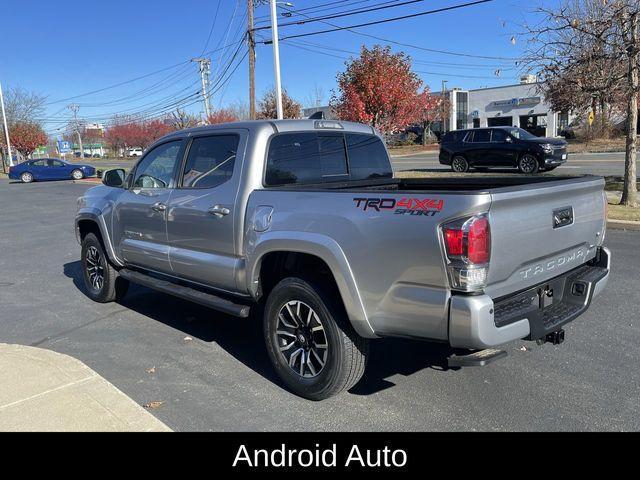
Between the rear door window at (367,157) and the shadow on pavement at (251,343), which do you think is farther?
the rear door window at (367,157)

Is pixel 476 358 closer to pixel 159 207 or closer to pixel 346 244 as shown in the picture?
pixel 346 244

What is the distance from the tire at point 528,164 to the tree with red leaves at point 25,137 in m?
49.9

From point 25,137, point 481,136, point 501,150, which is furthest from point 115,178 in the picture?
point 25,137

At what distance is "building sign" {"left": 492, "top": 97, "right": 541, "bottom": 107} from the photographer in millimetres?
53294

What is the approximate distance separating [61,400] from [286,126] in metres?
2.64

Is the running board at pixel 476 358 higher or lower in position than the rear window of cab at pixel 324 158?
lower

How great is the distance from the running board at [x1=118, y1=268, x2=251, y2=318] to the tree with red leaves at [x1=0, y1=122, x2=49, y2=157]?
182 ft

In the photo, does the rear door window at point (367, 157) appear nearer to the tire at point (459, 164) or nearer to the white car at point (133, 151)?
the tire at point (459, 164)

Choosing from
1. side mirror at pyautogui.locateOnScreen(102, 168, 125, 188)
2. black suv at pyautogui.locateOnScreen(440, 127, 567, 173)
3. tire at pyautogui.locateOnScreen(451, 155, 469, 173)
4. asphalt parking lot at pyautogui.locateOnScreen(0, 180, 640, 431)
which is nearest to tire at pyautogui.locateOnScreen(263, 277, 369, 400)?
asphalt parking lot at pyautogui.locateOnScreen(0, 180, 640, 431)

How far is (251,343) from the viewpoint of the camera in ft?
16.3

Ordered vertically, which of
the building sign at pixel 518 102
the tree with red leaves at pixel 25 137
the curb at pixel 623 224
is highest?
the building sign at pixel 518 102

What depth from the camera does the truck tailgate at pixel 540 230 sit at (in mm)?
2965

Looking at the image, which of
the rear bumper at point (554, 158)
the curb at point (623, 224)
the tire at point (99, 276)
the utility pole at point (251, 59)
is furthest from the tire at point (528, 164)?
the tire at point (99, 276)
